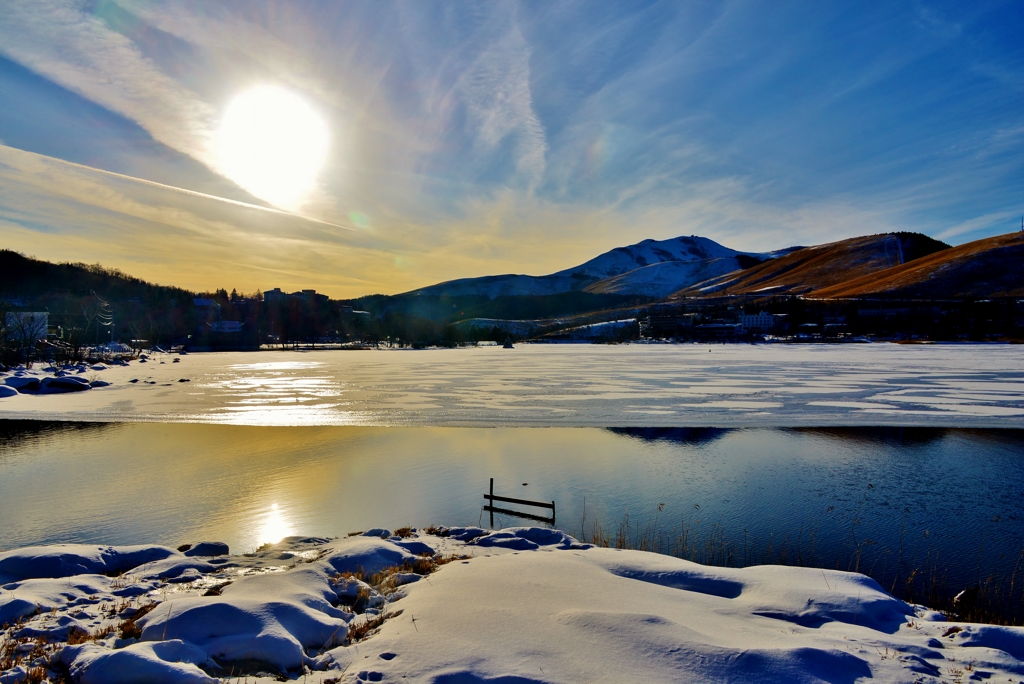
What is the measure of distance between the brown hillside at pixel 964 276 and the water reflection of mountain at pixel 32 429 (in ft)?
461

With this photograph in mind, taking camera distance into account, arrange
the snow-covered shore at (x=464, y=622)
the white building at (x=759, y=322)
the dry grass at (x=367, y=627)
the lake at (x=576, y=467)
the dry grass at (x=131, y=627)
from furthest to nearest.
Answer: the white building at (x=759, y=322)
the lake at (x=576, y=467)
the dry grass at (x=367, y=627)
the dry grass at (x=131, y=627)
the snow-covered shore at (x=464, y=622)

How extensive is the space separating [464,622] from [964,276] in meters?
156

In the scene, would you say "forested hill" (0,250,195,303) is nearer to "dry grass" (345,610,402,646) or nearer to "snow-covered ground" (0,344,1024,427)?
"snow-covered ground" (0,344,1024,427)

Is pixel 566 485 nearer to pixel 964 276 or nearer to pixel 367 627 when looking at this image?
pixel 367 627

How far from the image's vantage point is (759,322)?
122375 mm

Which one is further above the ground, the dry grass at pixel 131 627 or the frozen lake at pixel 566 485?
the dry grass at pixel 131 627

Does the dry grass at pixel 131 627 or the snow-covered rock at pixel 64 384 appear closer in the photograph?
the dry grass at pixel 131 627

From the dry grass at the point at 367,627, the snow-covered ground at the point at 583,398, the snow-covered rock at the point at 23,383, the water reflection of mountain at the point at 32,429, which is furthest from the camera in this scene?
the snow-covered rock at the point at 23,383

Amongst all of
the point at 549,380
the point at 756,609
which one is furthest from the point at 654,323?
the point at 756,609

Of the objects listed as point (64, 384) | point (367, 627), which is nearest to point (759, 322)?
point (64, 384)

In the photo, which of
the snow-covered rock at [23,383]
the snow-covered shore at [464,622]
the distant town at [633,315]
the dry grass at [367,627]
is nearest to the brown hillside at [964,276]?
the distant town at [633,315]

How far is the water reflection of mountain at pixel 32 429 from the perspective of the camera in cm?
2288

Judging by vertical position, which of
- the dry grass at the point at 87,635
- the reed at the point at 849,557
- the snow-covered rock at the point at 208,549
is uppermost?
the dry grass at the point at 87,635

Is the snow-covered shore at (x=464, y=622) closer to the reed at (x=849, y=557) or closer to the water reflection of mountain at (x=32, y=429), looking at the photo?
the reed at (x=849, y=557)
